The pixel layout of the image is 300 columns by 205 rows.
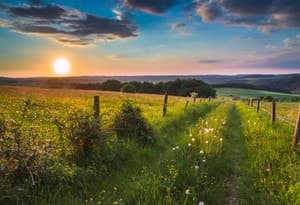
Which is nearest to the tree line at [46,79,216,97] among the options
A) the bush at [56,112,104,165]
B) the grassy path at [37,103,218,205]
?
the grassy path at [37,103,218,205]

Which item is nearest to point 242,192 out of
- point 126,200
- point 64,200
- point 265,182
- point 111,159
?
point 265,182

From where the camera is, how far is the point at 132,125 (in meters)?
11.9

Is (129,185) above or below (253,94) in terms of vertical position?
above

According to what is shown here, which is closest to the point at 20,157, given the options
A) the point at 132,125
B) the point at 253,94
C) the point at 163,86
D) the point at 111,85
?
the point at 132,125

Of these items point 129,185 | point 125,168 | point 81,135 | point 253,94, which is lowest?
point 253,94

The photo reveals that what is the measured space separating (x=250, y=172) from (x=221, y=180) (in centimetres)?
111

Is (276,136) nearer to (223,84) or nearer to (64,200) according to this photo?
(64,200)

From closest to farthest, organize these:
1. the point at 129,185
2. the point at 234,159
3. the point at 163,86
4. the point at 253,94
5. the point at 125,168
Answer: the point at 129,185
the point at 125,168
the point at 234,159
the point at 163,86
the point at 253,94

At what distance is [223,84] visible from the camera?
199125 mm

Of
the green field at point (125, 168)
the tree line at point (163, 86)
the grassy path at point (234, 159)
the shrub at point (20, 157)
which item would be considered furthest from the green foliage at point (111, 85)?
the shrub at point (20, 157)

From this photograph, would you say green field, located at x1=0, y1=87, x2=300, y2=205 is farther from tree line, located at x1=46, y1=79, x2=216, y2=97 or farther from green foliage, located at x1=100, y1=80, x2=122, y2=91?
green foliage, located at x1=100, y1=80, x2=122, y2=91

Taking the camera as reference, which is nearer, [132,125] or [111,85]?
[132,125]

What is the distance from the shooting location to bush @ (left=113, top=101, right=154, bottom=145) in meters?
11.7

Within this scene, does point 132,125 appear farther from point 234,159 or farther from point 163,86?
point 163,86
